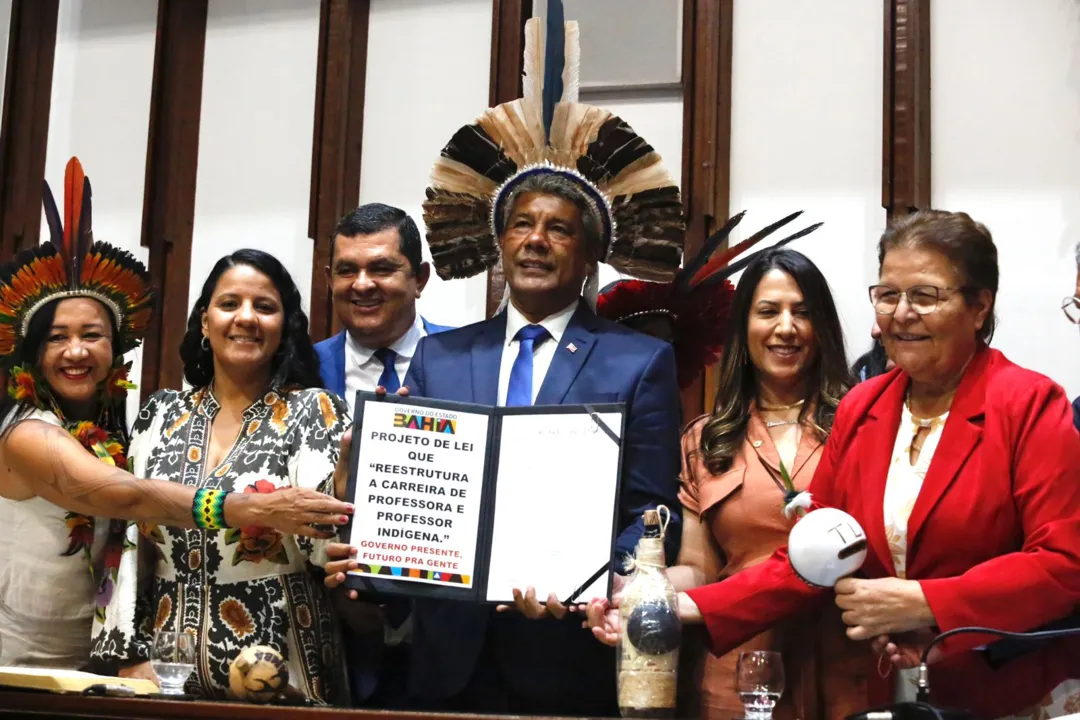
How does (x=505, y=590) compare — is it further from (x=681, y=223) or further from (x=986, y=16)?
(x=986, y=16)

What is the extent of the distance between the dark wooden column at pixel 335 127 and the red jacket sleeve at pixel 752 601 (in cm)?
247

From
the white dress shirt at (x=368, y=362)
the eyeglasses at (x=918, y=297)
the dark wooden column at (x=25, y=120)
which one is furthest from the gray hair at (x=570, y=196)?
the dark wooden column at (x=25, y=120)

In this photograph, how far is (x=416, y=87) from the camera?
4.71 meters

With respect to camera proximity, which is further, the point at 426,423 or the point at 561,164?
the point at 561,164

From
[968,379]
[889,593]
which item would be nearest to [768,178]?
[968,379]

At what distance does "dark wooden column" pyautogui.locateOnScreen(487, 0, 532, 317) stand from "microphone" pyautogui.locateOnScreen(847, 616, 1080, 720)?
2.79 meters

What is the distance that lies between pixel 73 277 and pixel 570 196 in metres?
1.24

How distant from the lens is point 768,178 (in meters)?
4.25

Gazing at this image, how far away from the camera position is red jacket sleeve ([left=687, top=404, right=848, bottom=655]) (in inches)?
92.7

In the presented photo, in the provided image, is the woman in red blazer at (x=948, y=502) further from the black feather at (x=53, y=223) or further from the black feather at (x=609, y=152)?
the black feather at (x=53, y=223)

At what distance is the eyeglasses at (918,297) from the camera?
2311 mm

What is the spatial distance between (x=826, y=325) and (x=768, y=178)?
58.2 inches

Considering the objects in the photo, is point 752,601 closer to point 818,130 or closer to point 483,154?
point 483,154

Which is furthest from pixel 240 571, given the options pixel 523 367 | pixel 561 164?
pixel 561 164
